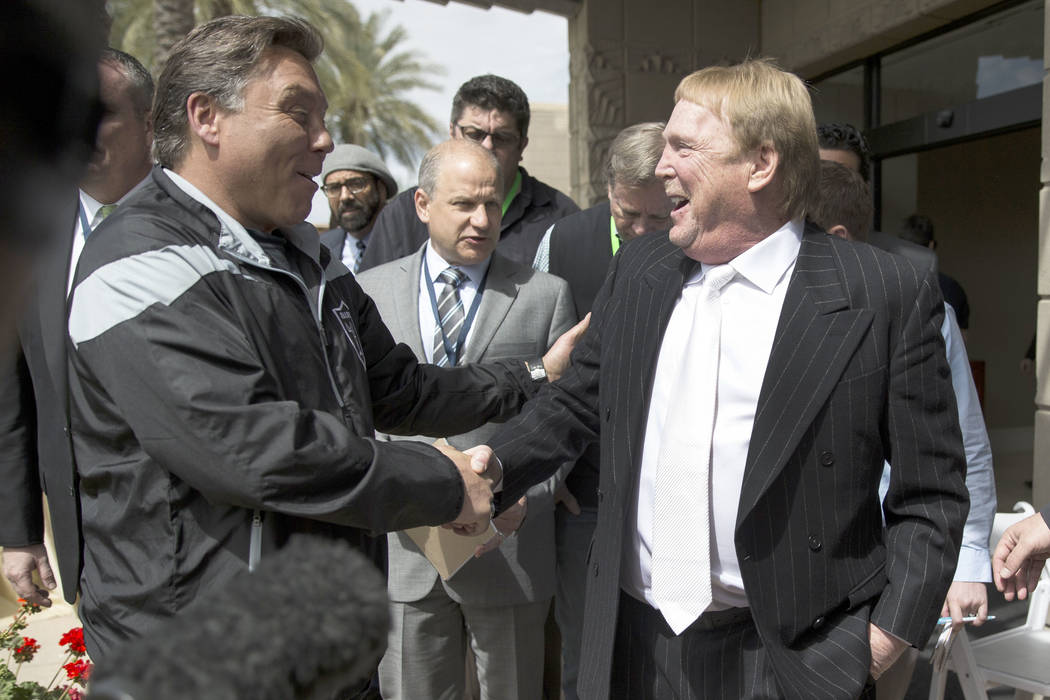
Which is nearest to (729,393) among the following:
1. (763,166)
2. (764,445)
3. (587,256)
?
(764,445)

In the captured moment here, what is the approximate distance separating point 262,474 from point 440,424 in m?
0.96

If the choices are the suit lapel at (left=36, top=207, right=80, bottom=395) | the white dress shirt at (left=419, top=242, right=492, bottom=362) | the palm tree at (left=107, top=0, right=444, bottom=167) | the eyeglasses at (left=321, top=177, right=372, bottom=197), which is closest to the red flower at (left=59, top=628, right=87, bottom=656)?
the suit lapel at (left=36, top=207, right=80, bottom=395)

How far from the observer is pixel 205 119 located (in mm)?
1827

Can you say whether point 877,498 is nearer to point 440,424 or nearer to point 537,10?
point 440,424

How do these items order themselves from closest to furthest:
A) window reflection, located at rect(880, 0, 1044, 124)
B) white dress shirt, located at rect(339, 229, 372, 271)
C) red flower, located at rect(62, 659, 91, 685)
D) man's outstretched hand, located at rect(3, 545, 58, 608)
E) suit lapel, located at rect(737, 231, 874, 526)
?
1. suit lapel, located at rect(737, 231, 874, 526)
2. red flower, located at rect(62, 659, 91, 685)
3. man's outstretched hand, located at rect(3, 545, 58, 608)
4. white dress shirt, located at rect(339, 229, 372, 271)
5. window reflection, located at rect(880, 0, 1044, 124)

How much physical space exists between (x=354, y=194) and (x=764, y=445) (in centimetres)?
422

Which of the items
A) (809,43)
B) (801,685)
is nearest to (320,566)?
Answer: (801,685)

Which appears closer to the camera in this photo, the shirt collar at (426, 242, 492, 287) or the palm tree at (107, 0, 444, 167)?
the shirt collar at (426, 242, 492, 287)

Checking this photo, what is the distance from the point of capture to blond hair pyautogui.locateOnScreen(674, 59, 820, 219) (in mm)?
2020

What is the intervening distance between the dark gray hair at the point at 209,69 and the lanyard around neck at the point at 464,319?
1.32 meters

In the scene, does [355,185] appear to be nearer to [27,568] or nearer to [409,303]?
[409,303]

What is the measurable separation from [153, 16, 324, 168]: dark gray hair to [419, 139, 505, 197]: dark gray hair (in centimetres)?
135

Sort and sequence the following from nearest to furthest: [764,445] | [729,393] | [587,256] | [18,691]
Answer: [764,445]
[729,393]
[18,691]
[587,256]

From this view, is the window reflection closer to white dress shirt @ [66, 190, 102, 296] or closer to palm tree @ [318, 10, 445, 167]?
white dress shirt @ [66, 190, 102, 296]
